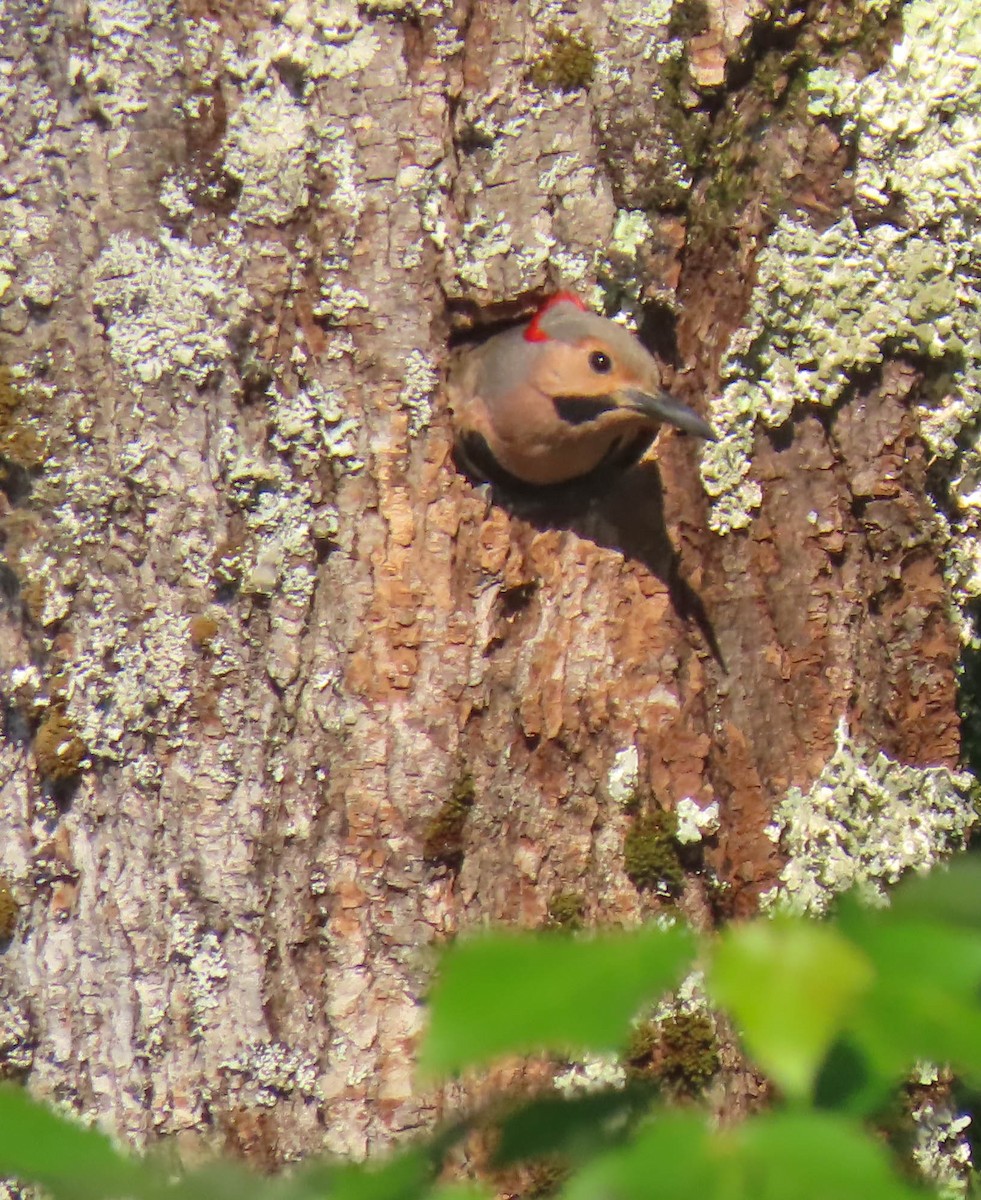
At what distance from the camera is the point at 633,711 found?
2.25 metres

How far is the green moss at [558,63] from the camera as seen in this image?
2.21 m

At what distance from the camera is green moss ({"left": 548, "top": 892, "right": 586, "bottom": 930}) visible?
219cm

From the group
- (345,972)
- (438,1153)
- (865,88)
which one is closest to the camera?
(438,1153)

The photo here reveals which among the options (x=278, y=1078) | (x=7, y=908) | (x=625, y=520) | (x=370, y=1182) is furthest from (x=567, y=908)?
(x=370, y=1182)

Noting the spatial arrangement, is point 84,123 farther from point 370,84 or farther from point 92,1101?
point 92,1101

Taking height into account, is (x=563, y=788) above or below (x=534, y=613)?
below

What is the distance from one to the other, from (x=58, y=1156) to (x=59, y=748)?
1.57 metres

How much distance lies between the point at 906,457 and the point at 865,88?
0.62m

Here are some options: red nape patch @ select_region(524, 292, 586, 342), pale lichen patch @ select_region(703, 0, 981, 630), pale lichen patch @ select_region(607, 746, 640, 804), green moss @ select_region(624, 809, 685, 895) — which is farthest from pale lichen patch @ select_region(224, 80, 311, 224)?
green moss @ select_region(624, 809, 685, 895)

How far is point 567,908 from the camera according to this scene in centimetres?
219

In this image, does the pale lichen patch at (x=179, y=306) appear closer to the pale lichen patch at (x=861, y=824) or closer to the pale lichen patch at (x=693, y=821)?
the pale lichen patch at (x=693, y=821)

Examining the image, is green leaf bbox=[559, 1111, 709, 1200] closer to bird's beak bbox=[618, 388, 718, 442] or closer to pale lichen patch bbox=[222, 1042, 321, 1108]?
pale lichen patch bbox=[222, 1042, 321, 1108]

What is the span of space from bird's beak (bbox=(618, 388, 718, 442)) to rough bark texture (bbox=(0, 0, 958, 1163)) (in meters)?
0.20

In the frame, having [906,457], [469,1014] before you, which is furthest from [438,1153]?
[906,457]
